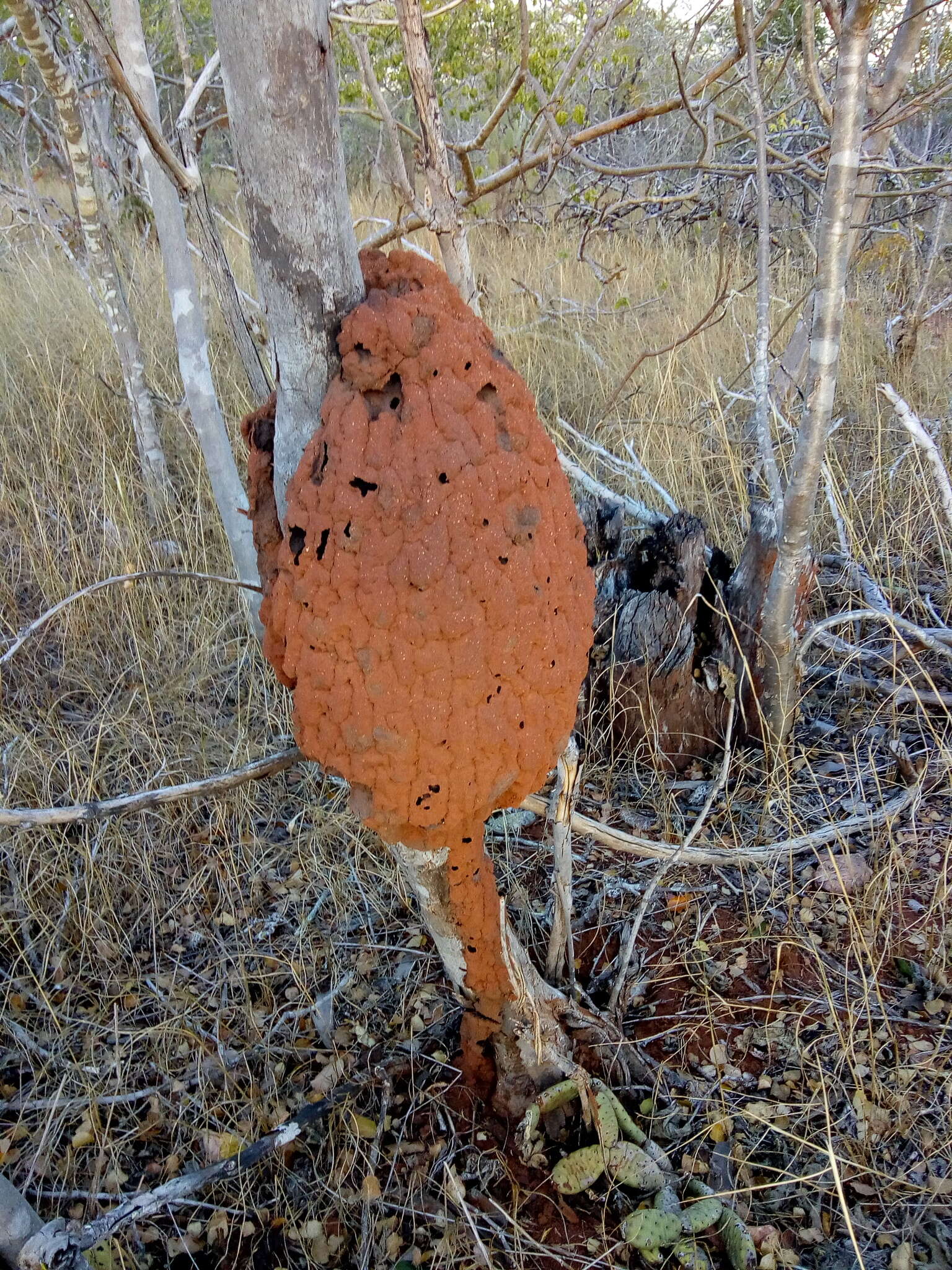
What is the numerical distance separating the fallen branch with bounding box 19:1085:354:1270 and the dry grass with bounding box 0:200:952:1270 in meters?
0.15

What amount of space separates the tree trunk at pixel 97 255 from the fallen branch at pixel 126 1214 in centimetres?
255

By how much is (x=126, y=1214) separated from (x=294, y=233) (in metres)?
1.52

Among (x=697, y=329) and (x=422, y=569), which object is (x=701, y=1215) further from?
(x=697, y=329)

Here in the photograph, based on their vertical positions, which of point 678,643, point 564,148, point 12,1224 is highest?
point 564,148

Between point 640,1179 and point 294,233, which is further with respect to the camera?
point 640,1179

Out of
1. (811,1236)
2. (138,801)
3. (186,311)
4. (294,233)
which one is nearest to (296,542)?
(294,233)

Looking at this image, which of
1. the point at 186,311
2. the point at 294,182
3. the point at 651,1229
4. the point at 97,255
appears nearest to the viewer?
the point at 294,182

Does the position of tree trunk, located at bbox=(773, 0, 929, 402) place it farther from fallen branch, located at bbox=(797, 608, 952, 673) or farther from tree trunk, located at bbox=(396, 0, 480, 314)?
tree trunk, located at bbox=(396, 0, 480, 314)

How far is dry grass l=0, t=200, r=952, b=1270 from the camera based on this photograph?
1492 mm

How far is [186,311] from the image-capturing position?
230 cm

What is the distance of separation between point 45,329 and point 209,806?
3380mm

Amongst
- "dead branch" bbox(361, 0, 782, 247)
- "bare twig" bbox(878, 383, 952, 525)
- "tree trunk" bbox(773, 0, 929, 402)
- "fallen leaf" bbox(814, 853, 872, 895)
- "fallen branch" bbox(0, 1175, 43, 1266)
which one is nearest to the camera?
"fallen branch" bbox(0, 1175, 43, 1266)

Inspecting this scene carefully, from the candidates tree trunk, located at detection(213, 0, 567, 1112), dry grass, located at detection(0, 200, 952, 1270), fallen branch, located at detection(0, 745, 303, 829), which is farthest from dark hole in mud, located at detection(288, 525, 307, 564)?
dry grass, located at detection(0, 200, 952, 1270)

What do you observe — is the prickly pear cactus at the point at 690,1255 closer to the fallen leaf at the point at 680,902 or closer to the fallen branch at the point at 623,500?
the fallen leaf at the point at 680,902
